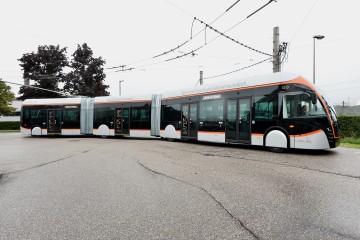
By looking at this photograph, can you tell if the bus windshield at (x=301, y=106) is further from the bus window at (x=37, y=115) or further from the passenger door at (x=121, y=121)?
the bus window at (x=37, y=115)

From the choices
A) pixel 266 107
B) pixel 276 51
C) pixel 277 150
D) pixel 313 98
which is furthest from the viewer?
pixel 276 51

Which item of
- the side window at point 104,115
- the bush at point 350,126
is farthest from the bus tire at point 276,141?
the side window at point 104,115

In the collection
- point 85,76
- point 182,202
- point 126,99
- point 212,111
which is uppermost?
point 85,76

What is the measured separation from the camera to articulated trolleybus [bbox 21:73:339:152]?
901cm

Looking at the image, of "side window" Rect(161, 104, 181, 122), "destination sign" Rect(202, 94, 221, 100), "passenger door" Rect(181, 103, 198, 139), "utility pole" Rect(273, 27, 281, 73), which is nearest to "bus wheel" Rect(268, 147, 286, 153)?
"destination sign" Rect(202, 94, 221, 100)

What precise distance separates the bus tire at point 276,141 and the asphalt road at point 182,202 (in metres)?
2.46

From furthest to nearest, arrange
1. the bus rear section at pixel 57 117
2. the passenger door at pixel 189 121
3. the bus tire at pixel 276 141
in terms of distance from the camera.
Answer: the bus rear section at pixel 57 117, the passenger door at pixel 189 121, the bus tire at pixel 276 141

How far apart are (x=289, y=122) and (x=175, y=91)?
26.1 feet

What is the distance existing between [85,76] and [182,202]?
144ft

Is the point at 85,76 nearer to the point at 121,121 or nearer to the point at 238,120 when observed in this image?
the point at 121,121

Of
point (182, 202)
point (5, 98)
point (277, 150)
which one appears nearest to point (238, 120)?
point (277, 150)

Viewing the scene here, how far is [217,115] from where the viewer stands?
12.4m

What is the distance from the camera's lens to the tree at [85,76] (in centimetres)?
4203

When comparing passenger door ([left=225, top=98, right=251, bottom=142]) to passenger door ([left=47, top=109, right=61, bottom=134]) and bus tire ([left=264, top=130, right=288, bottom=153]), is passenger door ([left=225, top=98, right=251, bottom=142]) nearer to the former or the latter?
bus tire ([left=264, top=130, right=288, bottom=153])
